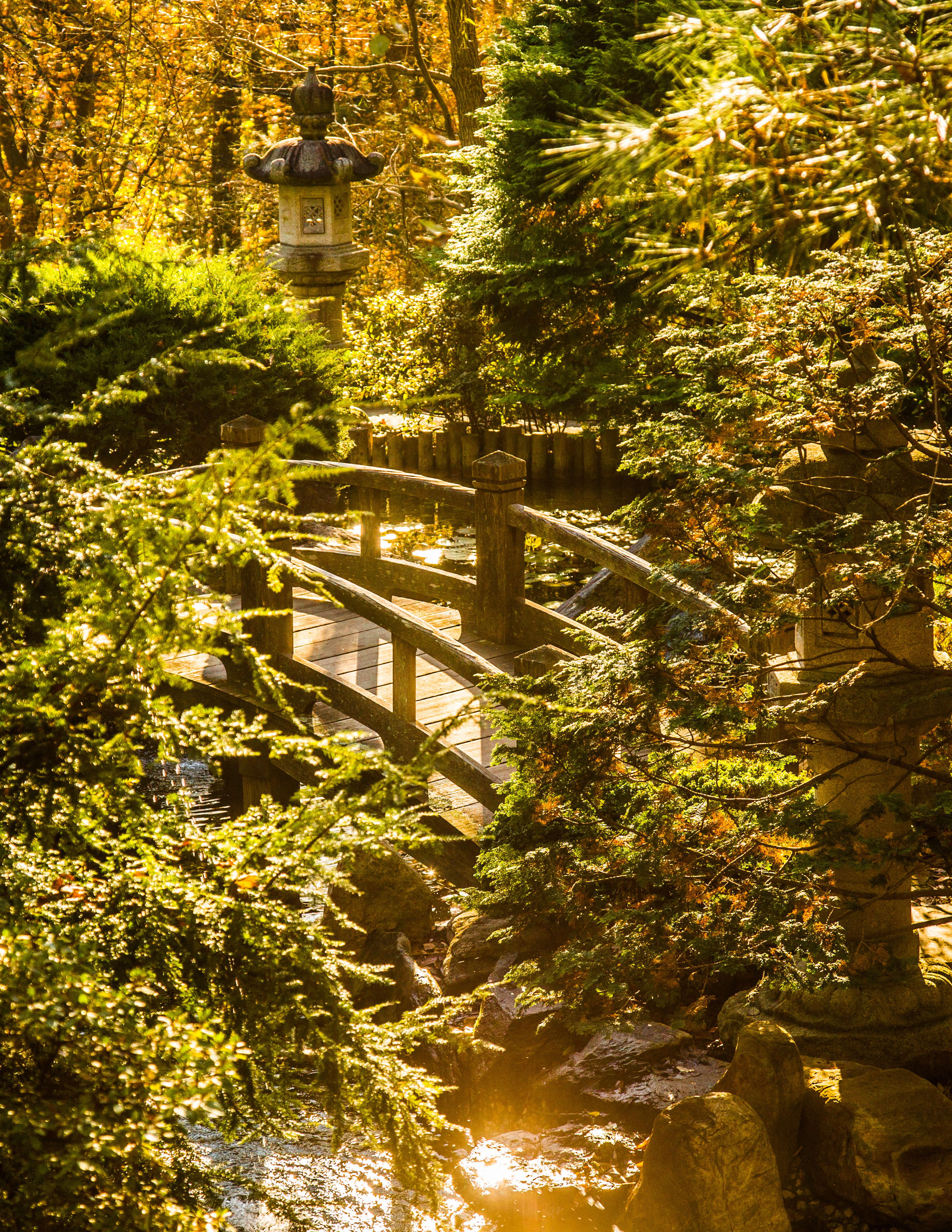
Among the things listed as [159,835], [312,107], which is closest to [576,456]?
[312,107]

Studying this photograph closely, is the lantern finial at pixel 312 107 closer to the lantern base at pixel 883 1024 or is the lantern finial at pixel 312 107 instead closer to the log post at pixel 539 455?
the log post at pixel 539 455

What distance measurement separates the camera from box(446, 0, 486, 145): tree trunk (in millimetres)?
16344

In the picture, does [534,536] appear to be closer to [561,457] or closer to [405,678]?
[561,457]

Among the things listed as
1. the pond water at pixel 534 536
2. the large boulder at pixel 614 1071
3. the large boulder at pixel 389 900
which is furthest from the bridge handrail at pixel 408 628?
the pond water at pixel 534 536

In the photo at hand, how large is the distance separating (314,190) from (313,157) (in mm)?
321

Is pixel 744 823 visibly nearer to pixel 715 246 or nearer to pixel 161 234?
pixel 715 246

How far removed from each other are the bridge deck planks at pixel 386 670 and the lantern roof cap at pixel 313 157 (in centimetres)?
559

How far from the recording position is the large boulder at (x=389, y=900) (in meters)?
6.25

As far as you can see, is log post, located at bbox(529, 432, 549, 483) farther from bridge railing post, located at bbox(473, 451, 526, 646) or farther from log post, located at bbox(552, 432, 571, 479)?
bridge railing post, located at bbox(473, 451, 526, 646)

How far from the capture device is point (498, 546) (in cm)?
759

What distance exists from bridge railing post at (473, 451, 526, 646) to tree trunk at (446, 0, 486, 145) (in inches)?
393

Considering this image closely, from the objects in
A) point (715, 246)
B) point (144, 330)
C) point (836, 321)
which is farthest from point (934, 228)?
point (144, 330)

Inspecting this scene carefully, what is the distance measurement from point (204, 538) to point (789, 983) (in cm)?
232

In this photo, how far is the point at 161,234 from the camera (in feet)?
61.5
